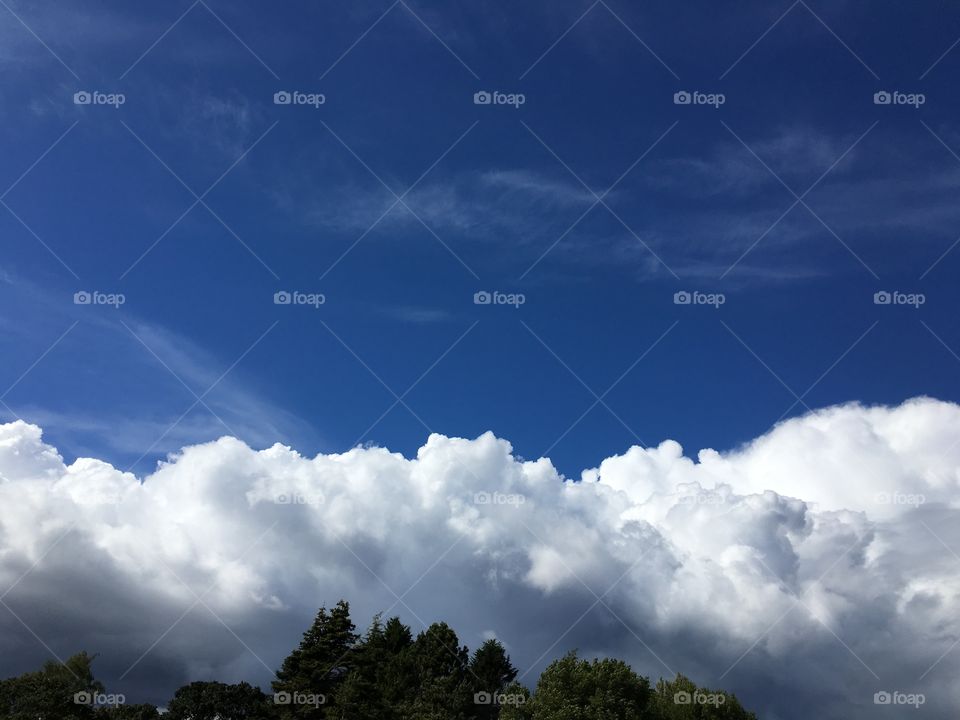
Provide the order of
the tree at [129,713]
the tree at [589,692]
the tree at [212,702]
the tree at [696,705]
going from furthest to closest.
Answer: the tree at [212,702], the tree at [129,713], the tree at [696,705], the tree at [589,692]

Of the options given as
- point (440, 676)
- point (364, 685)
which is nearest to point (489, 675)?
point (440, 676)

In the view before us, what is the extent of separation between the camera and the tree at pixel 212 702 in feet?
383

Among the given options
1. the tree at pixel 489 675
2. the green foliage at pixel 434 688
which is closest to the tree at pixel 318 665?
the green foliage at pixel 434 688

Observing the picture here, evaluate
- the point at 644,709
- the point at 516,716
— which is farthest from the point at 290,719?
the point at 644,709

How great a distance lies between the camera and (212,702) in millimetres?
117750

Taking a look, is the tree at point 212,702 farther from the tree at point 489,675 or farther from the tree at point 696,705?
the tree at point 696,705

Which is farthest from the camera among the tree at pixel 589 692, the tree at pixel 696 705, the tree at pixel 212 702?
the tree at pixel 212 702

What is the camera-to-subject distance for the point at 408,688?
92.9 meters

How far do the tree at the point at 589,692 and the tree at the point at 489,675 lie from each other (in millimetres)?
12157

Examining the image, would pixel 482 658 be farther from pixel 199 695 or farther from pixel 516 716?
pixel 199 695

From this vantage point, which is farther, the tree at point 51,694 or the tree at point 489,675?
the tree at point 51,694

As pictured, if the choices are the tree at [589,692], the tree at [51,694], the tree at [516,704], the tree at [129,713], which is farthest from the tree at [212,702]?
the tree at [589,692]

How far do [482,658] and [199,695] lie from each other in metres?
47.1

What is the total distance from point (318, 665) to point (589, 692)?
27287 mm
